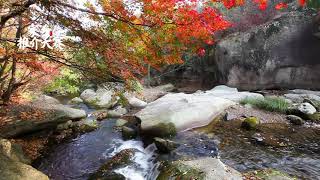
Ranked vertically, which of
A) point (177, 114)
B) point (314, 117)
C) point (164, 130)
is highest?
point (177, 114)

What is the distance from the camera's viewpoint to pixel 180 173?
A: 591cm

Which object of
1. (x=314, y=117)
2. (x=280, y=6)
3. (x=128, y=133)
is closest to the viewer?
(x=128, y=133)

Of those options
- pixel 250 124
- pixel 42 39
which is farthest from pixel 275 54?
pixel 42 39

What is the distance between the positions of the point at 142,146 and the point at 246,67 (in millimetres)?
11127

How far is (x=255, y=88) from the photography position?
17938mm

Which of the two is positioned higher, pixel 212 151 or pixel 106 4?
pixel 106 4

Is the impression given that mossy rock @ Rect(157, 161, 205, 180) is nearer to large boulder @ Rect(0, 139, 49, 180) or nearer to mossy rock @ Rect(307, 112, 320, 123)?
large boulder @ Rect(0, 139, 49, 180)

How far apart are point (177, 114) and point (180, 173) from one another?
4.58 m

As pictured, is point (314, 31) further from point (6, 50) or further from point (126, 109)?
point (6, 50)

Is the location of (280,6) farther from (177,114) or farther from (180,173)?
(180,173)

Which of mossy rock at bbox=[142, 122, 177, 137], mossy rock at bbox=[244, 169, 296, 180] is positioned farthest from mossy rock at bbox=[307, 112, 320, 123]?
mossy rock at bbox=[244, 169, 296, 180]

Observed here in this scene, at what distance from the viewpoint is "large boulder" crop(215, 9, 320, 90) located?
16.5 meters

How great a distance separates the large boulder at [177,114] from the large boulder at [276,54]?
646 cm

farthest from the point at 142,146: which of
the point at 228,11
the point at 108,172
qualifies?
the point at 228,11
